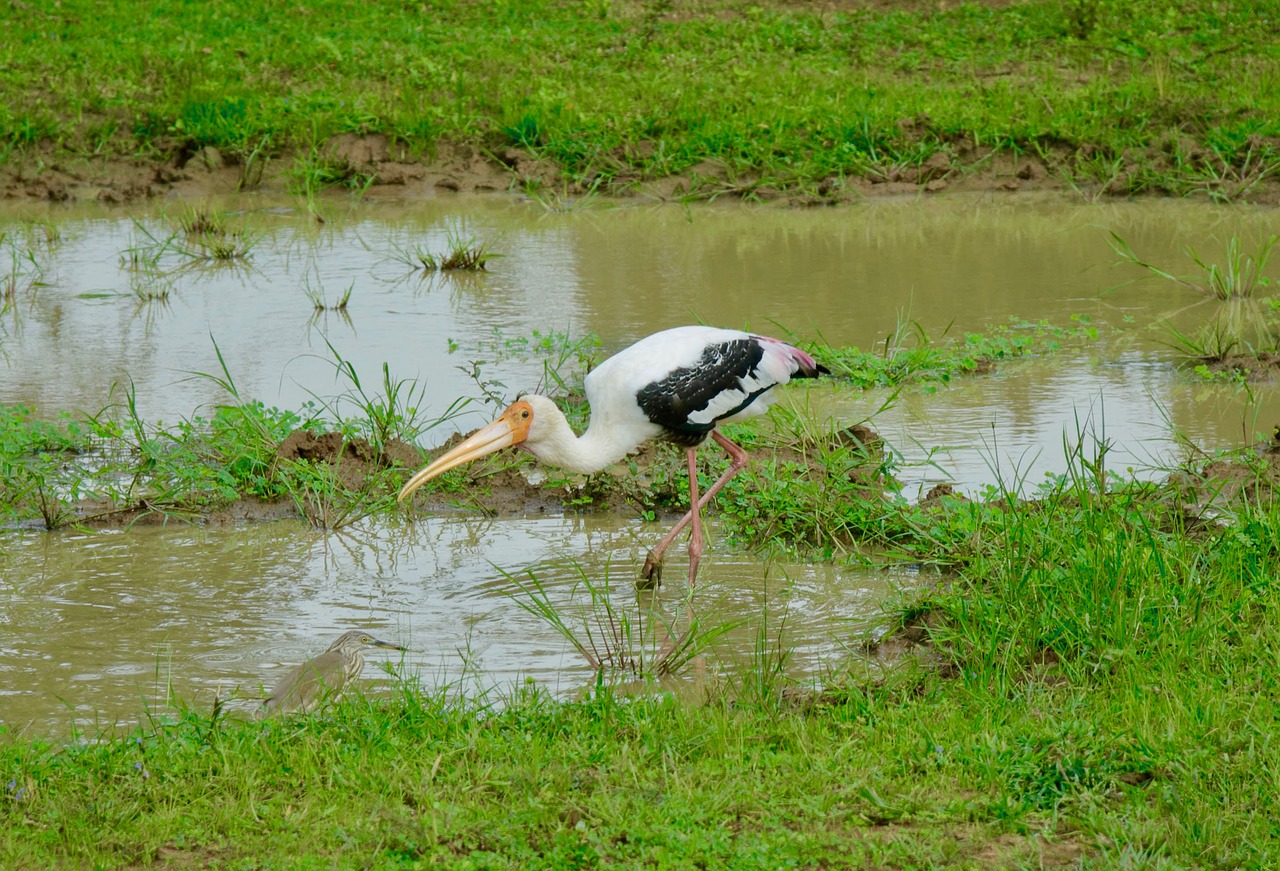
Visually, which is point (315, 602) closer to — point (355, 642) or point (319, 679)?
point (355, 642)

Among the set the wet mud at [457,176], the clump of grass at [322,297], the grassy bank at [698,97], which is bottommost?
the clump of grass at [322,297]

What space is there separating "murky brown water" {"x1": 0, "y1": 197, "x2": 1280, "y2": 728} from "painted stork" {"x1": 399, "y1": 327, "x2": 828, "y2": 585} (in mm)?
440

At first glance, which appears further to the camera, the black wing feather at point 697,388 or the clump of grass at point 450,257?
the clump of grass at point 450,257

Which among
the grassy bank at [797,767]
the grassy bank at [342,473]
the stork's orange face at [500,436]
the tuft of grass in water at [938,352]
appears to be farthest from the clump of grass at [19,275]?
the grassy bank at [797,767]

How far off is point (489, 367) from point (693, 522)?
2.65 metres

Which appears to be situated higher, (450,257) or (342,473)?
(450,257)

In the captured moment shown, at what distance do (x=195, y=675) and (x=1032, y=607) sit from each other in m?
2.59

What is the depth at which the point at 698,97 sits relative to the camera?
12539 millimetres

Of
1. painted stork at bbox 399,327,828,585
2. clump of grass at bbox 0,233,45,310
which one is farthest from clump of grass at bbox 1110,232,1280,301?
clump of grass at bbox 0,233,45,310

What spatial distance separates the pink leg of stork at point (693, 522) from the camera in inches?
218

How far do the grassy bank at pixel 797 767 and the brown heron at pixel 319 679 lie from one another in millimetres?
118

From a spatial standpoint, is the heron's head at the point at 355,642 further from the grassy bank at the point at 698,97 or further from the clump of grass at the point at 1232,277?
the grassy bank at the point at 698,97

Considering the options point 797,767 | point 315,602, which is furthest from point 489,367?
point 797,767

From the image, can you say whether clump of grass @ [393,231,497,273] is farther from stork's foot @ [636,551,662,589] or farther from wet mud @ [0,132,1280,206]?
stork's foot @ [636,551,662,589]
